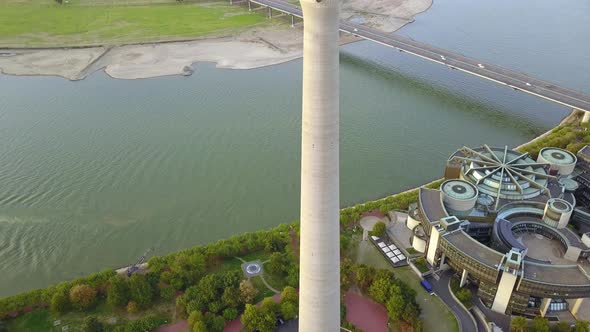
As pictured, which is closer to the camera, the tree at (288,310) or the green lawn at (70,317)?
the tree at (288,310)

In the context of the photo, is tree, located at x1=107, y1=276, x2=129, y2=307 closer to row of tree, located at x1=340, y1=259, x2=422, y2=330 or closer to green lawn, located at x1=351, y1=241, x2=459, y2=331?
row of tree, located at x1=340, y1=259, x2=422, y2=330

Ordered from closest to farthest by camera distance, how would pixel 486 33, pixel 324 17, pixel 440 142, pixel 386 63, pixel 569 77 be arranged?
pixel 324 17 < pixel 440 142 < pixel 569 77 < pixel 386 63 < pixel 486 33

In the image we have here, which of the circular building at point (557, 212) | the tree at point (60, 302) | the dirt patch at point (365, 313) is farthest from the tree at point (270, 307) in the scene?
the circular building at point (557, 212)

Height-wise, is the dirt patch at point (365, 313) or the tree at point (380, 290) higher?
the tree at point (380, 290)

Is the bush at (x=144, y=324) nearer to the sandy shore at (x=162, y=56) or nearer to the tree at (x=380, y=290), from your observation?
the tree at (x=380, y=290)

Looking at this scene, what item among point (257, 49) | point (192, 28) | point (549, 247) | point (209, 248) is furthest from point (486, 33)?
point (209, 248)

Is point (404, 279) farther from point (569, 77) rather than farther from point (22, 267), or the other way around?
point (569, 77)

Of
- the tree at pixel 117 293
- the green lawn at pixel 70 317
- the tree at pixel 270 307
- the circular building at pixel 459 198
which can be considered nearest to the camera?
the tree at pixel 270 307
